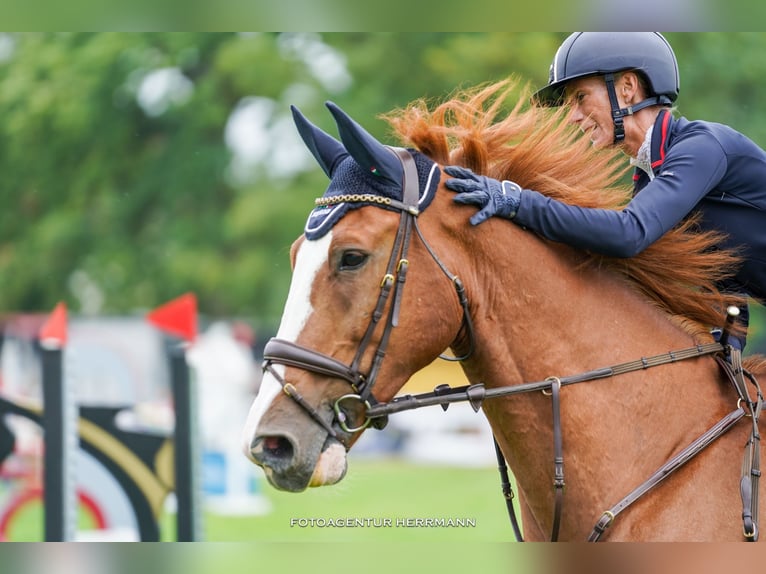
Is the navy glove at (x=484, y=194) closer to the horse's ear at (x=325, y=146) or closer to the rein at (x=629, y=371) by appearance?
the horse's ear at (x=325, y=146)

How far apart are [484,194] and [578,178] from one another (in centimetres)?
49

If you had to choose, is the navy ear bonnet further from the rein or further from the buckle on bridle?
the rein

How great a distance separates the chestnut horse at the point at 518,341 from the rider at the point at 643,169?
0.10 m

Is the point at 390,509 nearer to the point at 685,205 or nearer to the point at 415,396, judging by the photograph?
the point at 415,396

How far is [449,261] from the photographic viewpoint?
3.42m

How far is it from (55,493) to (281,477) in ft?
15.9

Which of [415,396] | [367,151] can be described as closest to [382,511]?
[415,396]

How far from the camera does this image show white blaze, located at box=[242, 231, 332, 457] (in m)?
3.23

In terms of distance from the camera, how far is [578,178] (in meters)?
3.72

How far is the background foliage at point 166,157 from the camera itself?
73.3 feet

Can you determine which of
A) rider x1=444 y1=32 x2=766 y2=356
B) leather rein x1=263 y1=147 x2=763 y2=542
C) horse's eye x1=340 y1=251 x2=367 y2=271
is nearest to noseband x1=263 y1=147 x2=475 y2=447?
leather rein x1=263 y1=147 x2=763 y2=542

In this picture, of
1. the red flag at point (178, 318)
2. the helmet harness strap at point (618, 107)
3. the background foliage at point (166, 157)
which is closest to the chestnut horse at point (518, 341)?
the helmet harness strap at point (618, 107)
